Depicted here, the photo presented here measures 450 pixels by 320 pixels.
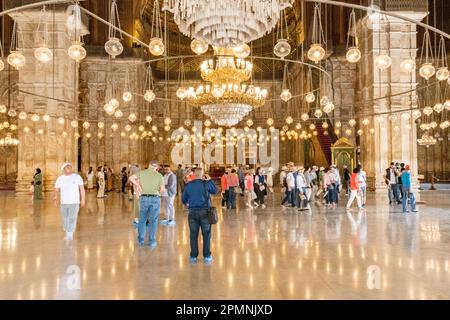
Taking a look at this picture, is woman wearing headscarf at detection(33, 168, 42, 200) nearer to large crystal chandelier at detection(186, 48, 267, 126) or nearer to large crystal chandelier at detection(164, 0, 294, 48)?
large crystal chandelier at detection(186, 48, 267, 126)

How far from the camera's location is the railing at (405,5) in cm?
1727

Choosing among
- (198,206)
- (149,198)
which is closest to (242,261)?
(198,206)

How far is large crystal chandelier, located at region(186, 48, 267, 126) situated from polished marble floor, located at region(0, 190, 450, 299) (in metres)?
7.58

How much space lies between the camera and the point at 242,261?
600 cm

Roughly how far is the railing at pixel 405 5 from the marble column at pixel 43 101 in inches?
502

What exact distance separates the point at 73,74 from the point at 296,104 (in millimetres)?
16124

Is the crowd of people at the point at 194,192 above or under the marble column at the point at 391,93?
under

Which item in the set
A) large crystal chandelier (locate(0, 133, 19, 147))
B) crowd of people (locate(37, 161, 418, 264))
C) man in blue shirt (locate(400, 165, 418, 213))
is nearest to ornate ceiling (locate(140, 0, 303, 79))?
large crystal chandelier (locate(0, 133, 19, 147))

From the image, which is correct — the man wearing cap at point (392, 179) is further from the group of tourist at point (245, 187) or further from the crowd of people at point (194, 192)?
the group of tourist at point (245, 187)

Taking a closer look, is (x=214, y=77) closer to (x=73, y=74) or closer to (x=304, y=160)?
(x=73, y=74)

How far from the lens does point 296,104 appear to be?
101 feet

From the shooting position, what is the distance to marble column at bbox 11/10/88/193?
18.1 m

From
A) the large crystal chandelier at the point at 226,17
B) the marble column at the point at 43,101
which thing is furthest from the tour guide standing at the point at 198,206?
the marble column at the point at 43,101

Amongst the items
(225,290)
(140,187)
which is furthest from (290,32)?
(225,290)
